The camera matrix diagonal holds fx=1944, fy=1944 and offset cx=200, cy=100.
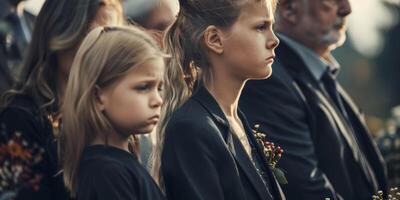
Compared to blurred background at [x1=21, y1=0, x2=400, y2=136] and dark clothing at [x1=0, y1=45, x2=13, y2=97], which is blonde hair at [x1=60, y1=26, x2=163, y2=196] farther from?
blurred background at [x1=21, y1=0, x2=400, y2=136]

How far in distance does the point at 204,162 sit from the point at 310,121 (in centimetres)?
272

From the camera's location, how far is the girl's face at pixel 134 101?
7.89 meters

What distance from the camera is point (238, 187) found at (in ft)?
26.9

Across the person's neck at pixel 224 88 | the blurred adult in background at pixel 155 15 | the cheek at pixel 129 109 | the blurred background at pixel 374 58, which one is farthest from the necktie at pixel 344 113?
the blurred background at pixel 374 58

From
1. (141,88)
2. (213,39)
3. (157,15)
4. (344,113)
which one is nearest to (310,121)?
(344,113)

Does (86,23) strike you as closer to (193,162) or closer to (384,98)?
(193,162)

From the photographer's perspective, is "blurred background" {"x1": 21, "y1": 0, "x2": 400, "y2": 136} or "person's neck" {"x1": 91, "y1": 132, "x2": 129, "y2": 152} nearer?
"person's neck" {"x1": 91, "y1": 132, "x2": 129, "y2": 152}

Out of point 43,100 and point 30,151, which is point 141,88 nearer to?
point 30,151

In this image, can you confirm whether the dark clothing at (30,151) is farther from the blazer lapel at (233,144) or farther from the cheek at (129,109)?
the cheek at (129,109)

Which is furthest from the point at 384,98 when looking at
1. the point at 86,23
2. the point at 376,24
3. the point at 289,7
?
the point at 86,23

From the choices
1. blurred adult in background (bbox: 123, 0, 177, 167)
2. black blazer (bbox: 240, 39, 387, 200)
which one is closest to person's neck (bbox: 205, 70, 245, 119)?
blurred adult in background (bbox: 123, 0, 177, 167)

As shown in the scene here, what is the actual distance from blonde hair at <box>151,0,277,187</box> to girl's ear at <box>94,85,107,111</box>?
1.91ft

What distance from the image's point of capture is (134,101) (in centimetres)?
789

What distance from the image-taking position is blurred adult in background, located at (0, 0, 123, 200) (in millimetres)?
9062
